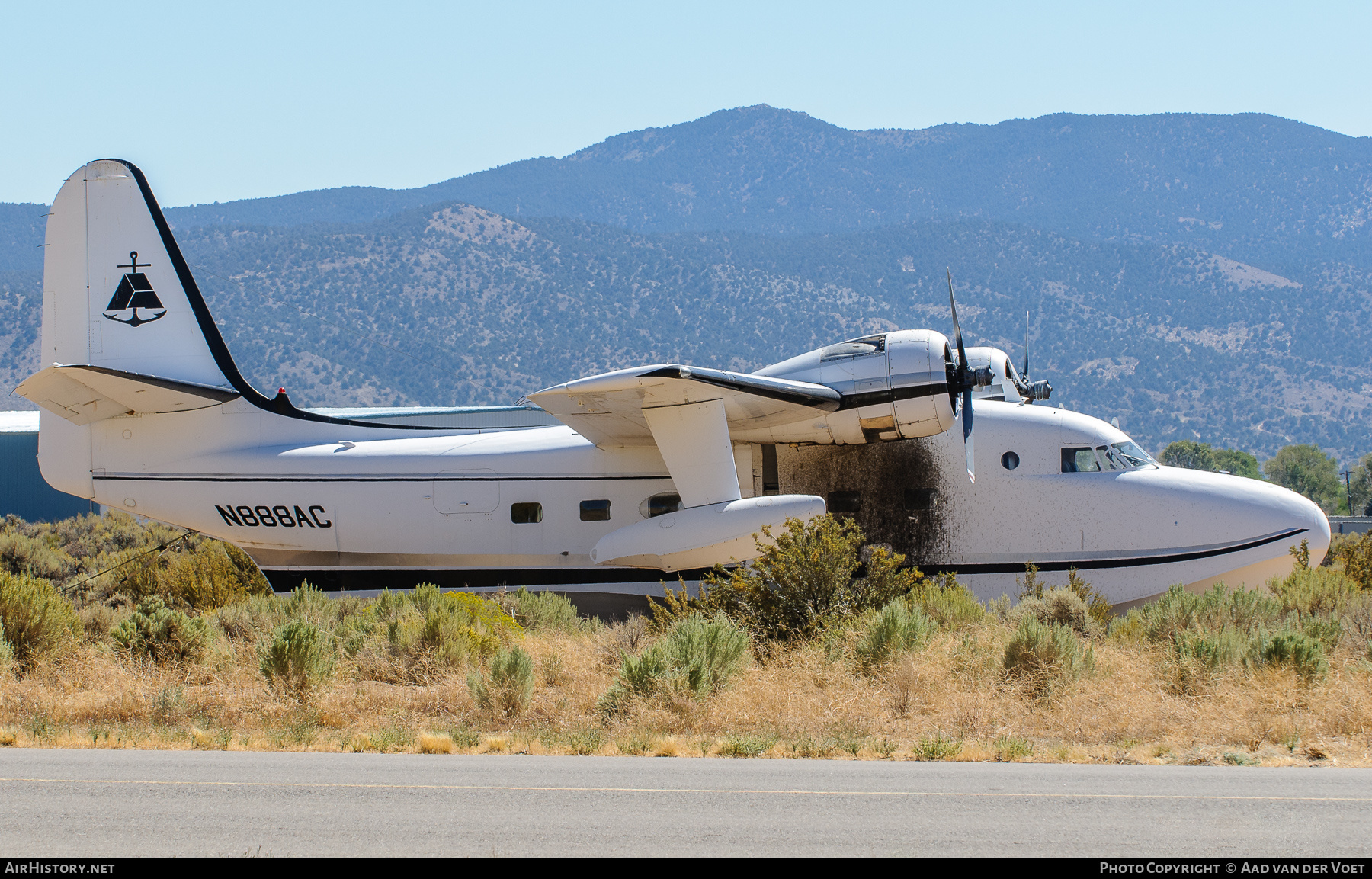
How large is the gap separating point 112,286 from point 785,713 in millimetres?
13103

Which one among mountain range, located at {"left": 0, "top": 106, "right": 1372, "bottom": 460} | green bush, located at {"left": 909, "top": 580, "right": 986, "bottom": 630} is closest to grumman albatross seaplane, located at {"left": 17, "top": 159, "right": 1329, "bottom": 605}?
green bush, located at {"left": 909, "top": 580, "right": 986, "bottom": 630}

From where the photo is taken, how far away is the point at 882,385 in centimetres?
1480

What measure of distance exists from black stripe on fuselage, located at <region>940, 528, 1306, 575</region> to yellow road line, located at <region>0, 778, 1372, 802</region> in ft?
28.7

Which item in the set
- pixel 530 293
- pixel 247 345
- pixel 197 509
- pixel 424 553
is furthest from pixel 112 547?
pixel 530 293

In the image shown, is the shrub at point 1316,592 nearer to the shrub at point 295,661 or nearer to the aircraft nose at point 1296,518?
the aircraft nose at point 1296,518

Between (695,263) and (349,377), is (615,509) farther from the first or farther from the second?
(695,263)

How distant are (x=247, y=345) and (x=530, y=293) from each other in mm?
36610

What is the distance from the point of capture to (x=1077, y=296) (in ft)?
579

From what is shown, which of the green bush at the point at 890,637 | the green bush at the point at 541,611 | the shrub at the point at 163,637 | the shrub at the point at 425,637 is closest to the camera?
the green bush at the point at 890,637

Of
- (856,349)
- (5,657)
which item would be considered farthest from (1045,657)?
(5,657)

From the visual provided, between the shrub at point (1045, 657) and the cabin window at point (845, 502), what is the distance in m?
4.48

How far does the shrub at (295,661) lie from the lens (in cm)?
1095

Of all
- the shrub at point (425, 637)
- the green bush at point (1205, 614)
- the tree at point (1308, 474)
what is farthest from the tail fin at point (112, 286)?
the tree at point (1308, 474)

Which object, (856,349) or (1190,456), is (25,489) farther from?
(1190,456)
